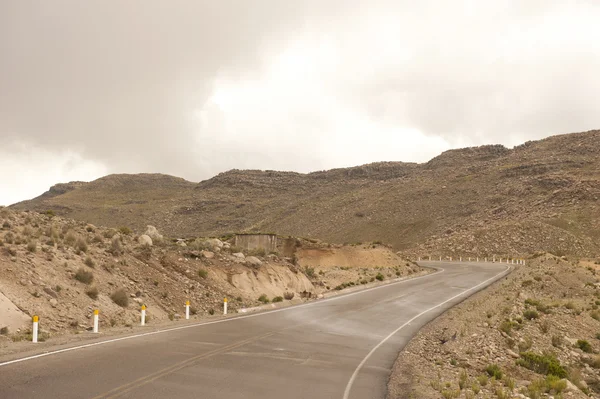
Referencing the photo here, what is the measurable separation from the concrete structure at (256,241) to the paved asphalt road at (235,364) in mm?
34529

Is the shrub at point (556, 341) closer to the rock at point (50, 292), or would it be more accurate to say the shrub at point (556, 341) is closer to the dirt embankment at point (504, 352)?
the dirt embankment at point (504, 352)

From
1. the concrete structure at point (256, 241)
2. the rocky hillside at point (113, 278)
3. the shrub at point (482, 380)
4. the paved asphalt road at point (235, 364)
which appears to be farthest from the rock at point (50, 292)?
the concrete structure at point (256, 241)

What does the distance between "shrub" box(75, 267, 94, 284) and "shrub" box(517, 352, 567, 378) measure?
15259 millimetres

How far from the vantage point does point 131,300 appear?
67.2 feet

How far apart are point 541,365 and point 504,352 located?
119cm

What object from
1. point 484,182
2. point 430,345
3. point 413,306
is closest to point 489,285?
point 413,306

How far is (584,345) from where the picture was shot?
72.1ft

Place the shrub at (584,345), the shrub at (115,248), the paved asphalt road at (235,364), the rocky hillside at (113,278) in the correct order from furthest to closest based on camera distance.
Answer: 1. the shrub at (115,248)
2. the shrub at (584,345)
3. the rocky hillside at (113,278)
4. the paved asphalt road at (235,364)

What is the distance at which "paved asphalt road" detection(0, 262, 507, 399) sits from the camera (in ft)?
29.7

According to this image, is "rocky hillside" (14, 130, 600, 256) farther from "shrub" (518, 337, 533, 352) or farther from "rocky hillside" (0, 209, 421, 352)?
"shrub" (518, 337, 533, 352)

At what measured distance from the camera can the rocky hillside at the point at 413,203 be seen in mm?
84500

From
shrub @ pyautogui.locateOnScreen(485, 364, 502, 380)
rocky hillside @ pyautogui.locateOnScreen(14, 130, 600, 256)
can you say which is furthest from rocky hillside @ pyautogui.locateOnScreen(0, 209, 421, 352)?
rocky hillside @ pyautogui.locateOnScreen(14, 130, 600, 256)

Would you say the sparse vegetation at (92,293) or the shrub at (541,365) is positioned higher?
the sparse vegetation at (92,293)

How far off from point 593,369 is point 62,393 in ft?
59.1
